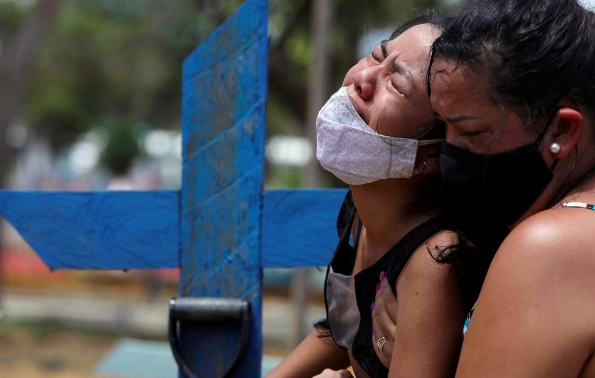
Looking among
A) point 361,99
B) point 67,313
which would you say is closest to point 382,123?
point 361,99

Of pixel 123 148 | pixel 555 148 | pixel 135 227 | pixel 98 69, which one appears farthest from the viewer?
pixel 98 69

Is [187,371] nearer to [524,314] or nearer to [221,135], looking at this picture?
[221,135]

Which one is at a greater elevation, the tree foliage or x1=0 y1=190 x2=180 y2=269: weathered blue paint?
the tree foliage

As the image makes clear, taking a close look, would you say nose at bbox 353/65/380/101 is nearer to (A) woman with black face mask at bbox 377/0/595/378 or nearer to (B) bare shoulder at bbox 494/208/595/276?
(A) woman with black face mask at bbox 377/0/595/378

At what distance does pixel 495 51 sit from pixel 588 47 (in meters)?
0.16

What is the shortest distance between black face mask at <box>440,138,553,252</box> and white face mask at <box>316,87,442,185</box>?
0.59 feet

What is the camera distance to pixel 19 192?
215 cm

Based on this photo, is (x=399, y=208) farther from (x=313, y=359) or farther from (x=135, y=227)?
(x=135, y=227)

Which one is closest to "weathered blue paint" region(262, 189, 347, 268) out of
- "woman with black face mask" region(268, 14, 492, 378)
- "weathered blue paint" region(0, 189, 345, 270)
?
"weathered blue paint" region(0, 189, 345, 270)

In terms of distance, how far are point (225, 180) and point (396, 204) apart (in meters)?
0.60

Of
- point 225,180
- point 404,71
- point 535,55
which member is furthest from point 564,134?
point 225,180

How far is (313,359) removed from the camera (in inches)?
76.7

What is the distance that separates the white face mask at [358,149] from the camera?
1556 millimetres

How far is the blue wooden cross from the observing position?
2.00 m
